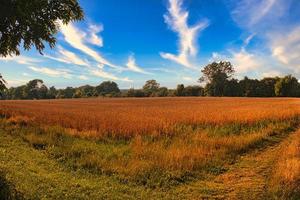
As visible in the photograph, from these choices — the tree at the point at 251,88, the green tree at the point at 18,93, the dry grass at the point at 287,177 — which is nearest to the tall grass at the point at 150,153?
the dry grass at the point at 287,177

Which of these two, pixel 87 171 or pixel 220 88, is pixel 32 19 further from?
pixel 220 88

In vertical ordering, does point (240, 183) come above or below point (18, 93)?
below

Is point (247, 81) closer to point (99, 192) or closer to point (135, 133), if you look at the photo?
point (135, 133)

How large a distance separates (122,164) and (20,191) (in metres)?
3.89

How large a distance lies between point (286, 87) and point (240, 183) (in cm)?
10767

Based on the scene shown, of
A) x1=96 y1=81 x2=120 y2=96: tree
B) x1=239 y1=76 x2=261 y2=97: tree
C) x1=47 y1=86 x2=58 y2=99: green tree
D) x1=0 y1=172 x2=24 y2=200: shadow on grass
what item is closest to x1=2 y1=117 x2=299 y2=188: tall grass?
x1=0 y1=172 x2=24 y2=200: shadow on grass

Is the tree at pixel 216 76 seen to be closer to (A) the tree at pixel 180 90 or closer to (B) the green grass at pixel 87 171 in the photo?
(A) the tree at pixel 180 90

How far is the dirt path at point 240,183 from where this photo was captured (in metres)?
8.74

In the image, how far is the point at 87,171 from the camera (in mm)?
11039

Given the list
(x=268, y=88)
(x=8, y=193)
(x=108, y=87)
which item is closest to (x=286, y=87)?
(x=268, y=88)

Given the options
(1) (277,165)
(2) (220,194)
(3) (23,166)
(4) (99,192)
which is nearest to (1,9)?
(3) (23,166)

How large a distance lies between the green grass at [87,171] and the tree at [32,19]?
4.73 meters

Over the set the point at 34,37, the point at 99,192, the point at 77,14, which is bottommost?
the point at 99,192

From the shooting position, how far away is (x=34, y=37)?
13.0 metres
